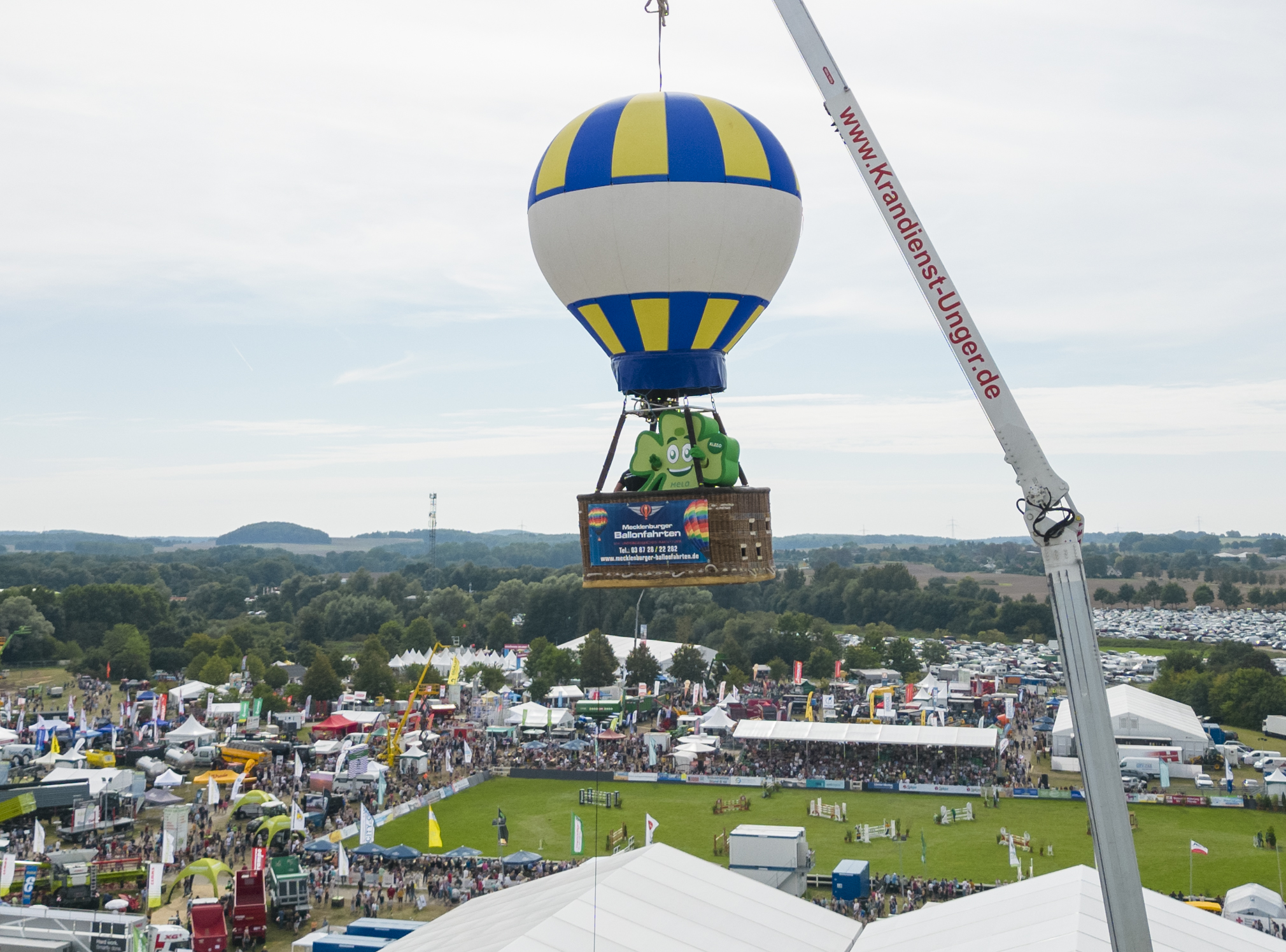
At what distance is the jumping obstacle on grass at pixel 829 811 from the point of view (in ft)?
101

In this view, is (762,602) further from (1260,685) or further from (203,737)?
(203,737)

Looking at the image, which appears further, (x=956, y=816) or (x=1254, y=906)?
(x=956, y=816)

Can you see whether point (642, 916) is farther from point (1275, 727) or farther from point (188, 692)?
point (188, 692)

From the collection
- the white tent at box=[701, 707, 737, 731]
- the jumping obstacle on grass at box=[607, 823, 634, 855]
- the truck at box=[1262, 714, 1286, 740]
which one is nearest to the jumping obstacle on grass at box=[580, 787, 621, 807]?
the jumping obstacle on grass at box=[607, 823, 634, 855]

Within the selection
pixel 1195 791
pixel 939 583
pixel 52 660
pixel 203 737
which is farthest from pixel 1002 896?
pixel 939 583

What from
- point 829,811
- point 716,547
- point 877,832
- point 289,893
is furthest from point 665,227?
point 829,811

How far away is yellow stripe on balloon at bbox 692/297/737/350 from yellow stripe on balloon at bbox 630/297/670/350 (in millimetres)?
329

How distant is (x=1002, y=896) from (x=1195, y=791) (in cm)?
2026

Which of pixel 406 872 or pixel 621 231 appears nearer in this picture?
pixel 621 231

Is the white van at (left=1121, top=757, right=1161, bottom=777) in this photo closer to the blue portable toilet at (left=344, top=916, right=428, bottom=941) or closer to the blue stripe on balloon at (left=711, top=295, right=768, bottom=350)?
the blue portable toilet at (left=344, top=916, right=428, bottom=941)

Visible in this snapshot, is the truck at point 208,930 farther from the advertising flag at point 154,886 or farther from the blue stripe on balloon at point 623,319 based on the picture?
the blue stripe on balloon at point 623,319

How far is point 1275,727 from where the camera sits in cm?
4262

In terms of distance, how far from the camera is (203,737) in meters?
38.2

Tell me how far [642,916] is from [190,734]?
2686 cm
